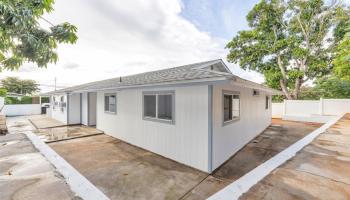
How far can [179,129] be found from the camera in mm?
5332

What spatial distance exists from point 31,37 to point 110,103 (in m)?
6.00

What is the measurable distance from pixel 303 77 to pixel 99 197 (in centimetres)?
2068

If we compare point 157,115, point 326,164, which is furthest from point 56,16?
point 326,164

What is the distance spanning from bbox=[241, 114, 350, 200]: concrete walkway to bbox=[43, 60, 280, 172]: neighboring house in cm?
153

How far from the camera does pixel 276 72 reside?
1816cm

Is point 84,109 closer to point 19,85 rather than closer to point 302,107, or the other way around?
point 302,107

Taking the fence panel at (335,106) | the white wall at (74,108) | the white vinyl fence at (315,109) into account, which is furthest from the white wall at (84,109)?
the fence panel at (335,106)

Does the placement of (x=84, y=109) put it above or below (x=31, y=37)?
below

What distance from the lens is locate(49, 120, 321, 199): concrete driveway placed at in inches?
147

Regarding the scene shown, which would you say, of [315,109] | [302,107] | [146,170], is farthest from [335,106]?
[146,170]

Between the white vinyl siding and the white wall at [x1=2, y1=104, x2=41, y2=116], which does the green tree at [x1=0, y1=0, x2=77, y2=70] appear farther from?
the white wall at [x1=2, y1=104, x2=41, y2=116]

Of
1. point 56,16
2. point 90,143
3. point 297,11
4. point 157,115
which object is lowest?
point 90,143

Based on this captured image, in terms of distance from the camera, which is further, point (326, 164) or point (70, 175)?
point (326, 164)

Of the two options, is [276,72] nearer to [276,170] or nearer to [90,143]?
[276,170]
